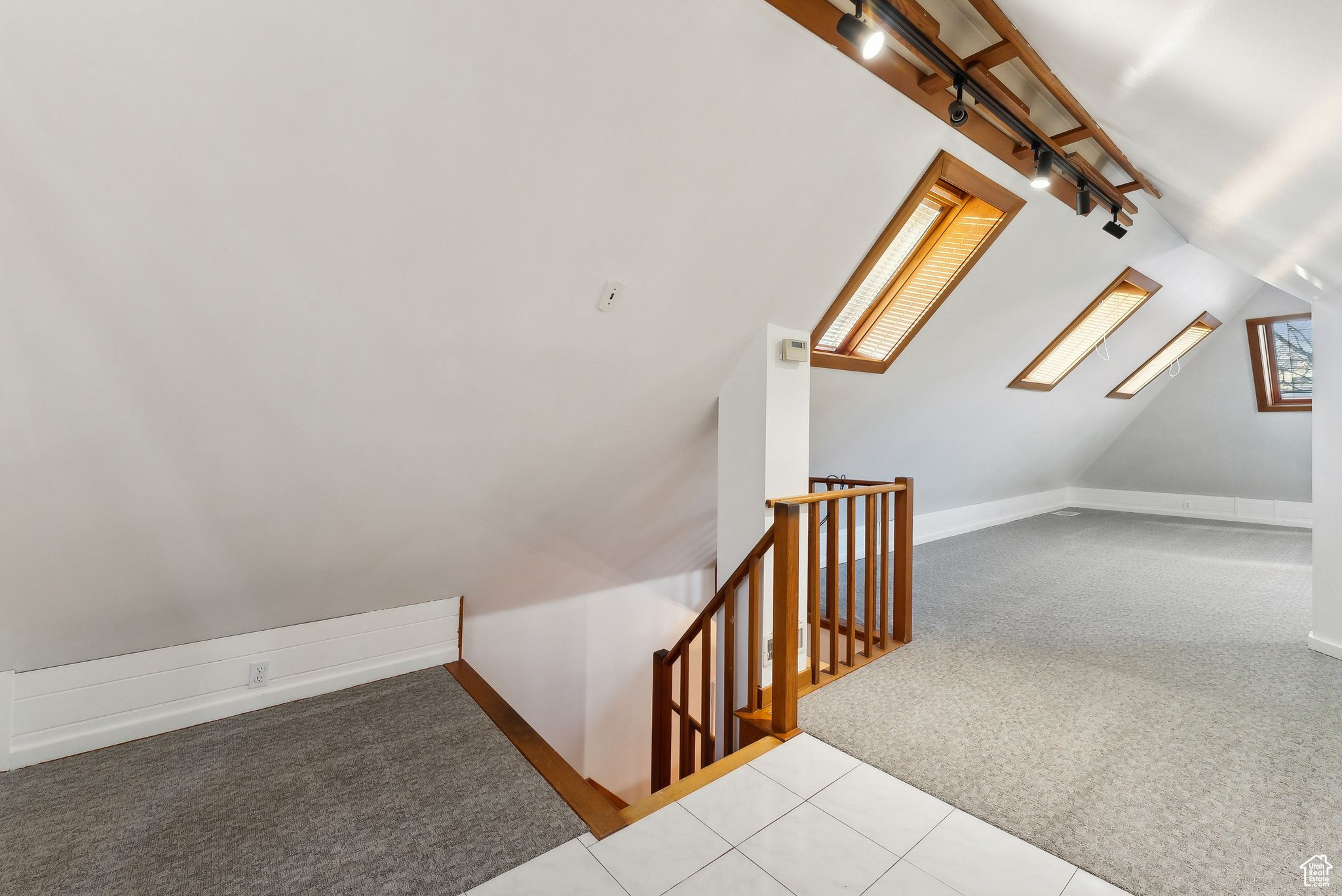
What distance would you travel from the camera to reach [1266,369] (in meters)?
5.93

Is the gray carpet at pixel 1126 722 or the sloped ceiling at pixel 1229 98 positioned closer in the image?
the sloped ceiling at pixel 1229 98

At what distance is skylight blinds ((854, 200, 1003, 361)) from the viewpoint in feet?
9.95

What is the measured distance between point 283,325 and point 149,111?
2.00 feet

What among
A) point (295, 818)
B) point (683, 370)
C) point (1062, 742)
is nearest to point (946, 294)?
point (683, 370)

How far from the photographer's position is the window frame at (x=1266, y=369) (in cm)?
578

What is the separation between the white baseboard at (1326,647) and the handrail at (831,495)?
7.57ft

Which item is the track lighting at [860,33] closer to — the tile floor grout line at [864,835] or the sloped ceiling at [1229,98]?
the sloped ceiling at [1229,98]

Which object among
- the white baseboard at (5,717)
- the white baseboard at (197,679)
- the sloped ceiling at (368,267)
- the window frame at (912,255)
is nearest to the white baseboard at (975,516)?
the window frame at (912,255)

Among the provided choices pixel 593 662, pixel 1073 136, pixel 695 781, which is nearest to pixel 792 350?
pixel 1073 136

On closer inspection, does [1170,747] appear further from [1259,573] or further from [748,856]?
[1259,573]

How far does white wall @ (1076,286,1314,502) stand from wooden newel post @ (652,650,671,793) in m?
7.15

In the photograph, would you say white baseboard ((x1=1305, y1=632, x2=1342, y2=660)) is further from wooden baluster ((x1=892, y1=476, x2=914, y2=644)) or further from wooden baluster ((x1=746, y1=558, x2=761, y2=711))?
wooden baluster ((x1=746, y1=558, x2=761, y2=711))

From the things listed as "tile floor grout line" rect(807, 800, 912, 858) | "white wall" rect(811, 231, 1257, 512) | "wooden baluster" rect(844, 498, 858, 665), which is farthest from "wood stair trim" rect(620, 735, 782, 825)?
"white wall" rect(811, 231, 1257, 512)

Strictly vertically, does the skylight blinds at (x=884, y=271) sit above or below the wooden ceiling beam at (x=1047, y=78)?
below
